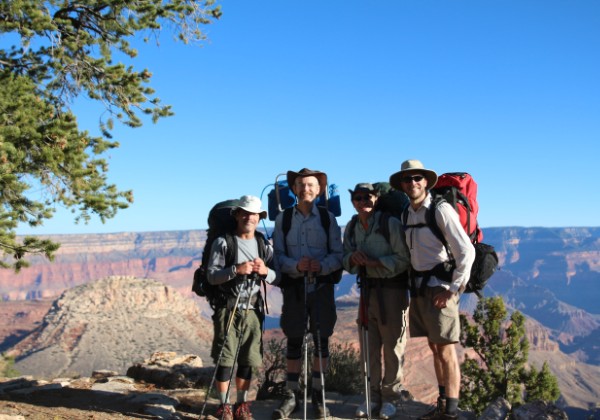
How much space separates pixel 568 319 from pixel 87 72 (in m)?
208

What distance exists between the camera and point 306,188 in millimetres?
5492

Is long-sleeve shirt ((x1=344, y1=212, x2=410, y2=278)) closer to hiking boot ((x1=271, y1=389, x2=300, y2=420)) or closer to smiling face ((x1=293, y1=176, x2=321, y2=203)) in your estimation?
smiling face ((x1=293, y1=176, x2=321, y2=203))

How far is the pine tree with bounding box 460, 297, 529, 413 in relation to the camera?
12914 millimetres

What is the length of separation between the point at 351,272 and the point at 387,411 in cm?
135

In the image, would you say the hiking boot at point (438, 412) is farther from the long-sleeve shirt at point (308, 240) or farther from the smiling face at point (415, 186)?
the smiling face at point (415, 186)

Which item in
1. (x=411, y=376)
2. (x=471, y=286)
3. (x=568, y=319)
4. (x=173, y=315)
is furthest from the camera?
(x=568, y=319)

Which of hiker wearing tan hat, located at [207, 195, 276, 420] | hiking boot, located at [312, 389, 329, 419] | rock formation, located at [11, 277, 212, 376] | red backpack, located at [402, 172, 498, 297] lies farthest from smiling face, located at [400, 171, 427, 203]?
rock formation, located at [11, 277, 212, 376]

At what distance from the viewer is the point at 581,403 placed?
287 feet

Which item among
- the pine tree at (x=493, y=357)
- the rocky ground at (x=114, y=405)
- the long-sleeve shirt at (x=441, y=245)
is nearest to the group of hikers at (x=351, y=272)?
the long-sleeve shirt at (x=441, y=245)

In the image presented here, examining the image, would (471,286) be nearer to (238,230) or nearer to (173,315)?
(238,230)

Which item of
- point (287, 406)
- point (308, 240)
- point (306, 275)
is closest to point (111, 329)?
point (287, 406)

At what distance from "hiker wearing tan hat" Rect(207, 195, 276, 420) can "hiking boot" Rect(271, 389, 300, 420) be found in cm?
45

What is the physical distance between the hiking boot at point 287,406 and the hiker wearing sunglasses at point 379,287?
0.64m

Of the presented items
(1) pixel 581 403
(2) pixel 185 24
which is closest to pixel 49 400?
(2) pixel 185 24
